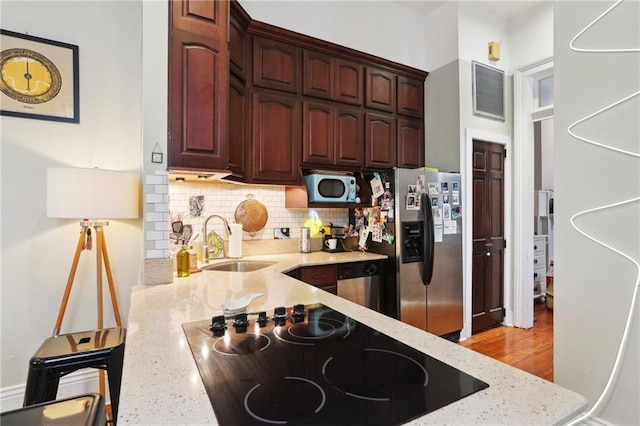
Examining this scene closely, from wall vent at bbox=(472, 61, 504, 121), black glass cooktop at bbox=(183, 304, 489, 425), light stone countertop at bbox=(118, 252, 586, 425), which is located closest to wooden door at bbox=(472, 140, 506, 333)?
wall vent at bbox=(472, 61, 504, 121)

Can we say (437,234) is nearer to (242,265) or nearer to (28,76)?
(242,265)

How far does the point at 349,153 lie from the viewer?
10.3 feet

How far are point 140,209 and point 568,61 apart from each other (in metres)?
2.71

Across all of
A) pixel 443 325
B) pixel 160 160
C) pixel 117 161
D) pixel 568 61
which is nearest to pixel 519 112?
pixel 568 61

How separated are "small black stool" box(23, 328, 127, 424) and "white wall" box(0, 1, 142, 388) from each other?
839 millimetres

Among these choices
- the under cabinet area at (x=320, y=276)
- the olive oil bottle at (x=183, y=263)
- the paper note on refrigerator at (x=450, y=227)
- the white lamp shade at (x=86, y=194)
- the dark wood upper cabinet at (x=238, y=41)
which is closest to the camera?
the white lamp shade at (x=86, y=194)

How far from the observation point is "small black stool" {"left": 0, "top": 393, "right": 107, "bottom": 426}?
92cm

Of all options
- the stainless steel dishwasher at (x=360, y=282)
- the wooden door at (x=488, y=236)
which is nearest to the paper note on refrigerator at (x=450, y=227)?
the wooden door at (x=488, y=236)

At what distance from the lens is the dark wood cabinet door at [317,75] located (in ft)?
9.63

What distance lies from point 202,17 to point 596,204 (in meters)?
2.39

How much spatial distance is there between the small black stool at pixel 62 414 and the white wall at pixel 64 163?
1.48 metres

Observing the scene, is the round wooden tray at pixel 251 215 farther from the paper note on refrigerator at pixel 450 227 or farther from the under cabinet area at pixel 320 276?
the paper note on refrigerator at pixel 450 227

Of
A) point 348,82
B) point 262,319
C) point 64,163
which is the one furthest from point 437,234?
point 64,163

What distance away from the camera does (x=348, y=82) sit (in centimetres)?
317
